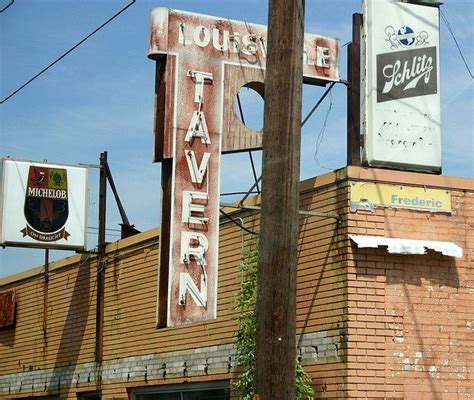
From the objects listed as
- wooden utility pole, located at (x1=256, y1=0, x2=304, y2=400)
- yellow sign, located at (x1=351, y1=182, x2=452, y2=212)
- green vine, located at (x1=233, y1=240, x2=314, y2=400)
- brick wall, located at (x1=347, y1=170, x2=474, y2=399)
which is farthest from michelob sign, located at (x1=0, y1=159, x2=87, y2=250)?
wooden utility pole, located at (x1=256, y1=0, x2=304, y2=400)

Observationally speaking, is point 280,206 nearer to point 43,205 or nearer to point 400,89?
point 400,89

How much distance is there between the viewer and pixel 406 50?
52.6 ft

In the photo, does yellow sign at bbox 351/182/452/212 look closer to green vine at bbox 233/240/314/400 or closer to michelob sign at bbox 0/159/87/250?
green vine at bbox 233/240/314/400

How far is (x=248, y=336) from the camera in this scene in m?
15.7

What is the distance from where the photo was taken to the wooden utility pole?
9875 mm

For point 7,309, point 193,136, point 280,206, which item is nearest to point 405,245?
point 193,136

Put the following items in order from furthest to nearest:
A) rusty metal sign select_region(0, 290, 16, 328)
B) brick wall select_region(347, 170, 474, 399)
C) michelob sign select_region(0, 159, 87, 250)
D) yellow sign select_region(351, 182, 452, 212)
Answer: rusty metal sign select_region(0, 290, 16, 328) < michelob sign select_region(0, 159, 87, 250) < yellow sign select_region(351, 182, 452, 212) < brick wall select_region(347, 170, 474, 399)

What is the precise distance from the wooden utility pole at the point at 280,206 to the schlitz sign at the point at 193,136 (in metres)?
5.14

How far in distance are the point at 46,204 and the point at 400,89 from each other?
34.0ft

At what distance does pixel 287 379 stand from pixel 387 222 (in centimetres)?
569

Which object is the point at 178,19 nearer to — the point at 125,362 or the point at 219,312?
the point at 219,312

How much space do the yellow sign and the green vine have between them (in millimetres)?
2106

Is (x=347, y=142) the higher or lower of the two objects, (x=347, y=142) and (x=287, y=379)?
the higher

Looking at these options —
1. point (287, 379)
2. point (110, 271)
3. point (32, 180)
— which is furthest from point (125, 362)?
point (287, 379)
